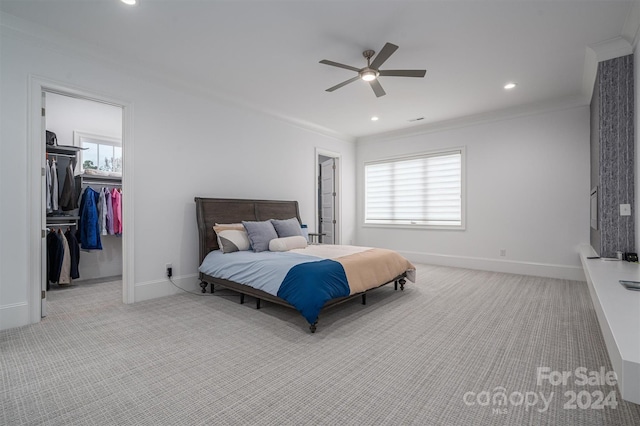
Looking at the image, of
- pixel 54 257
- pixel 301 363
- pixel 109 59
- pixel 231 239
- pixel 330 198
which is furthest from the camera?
pixel 330 198

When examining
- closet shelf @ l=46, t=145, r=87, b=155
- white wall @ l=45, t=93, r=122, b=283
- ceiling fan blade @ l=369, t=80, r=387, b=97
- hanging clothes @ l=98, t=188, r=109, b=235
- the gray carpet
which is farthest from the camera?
hanging clothes @ l=98, t=188, r=109, b=235

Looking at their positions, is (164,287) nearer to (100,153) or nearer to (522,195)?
(100,153)

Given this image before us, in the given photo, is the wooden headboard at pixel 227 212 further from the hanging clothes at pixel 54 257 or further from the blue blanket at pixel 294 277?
the hanging clothes at pixel 54 257

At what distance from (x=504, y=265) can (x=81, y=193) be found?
7.09 m

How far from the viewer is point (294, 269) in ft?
9.40

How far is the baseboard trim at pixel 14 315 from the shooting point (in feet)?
8.82

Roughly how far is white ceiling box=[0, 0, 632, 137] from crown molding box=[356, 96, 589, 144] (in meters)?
0.17

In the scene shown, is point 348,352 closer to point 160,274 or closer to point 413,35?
point 160,274

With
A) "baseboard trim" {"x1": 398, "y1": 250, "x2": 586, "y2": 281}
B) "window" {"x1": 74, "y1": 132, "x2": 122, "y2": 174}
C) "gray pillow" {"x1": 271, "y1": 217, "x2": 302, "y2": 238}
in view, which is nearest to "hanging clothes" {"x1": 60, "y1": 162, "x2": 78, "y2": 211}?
"window" {"x1": 74, "y1": 132, "x2": 122, "y2": 174}

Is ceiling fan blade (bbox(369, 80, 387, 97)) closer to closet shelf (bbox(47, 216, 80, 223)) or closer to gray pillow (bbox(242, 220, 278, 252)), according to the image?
gray pillow (bbox(242, 220, 278, 252))

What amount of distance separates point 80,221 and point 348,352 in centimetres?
468

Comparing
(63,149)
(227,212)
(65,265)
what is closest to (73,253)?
(65,265)

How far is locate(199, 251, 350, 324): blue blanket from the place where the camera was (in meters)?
2.66

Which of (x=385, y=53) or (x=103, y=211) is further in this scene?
(x=103, y=211)
